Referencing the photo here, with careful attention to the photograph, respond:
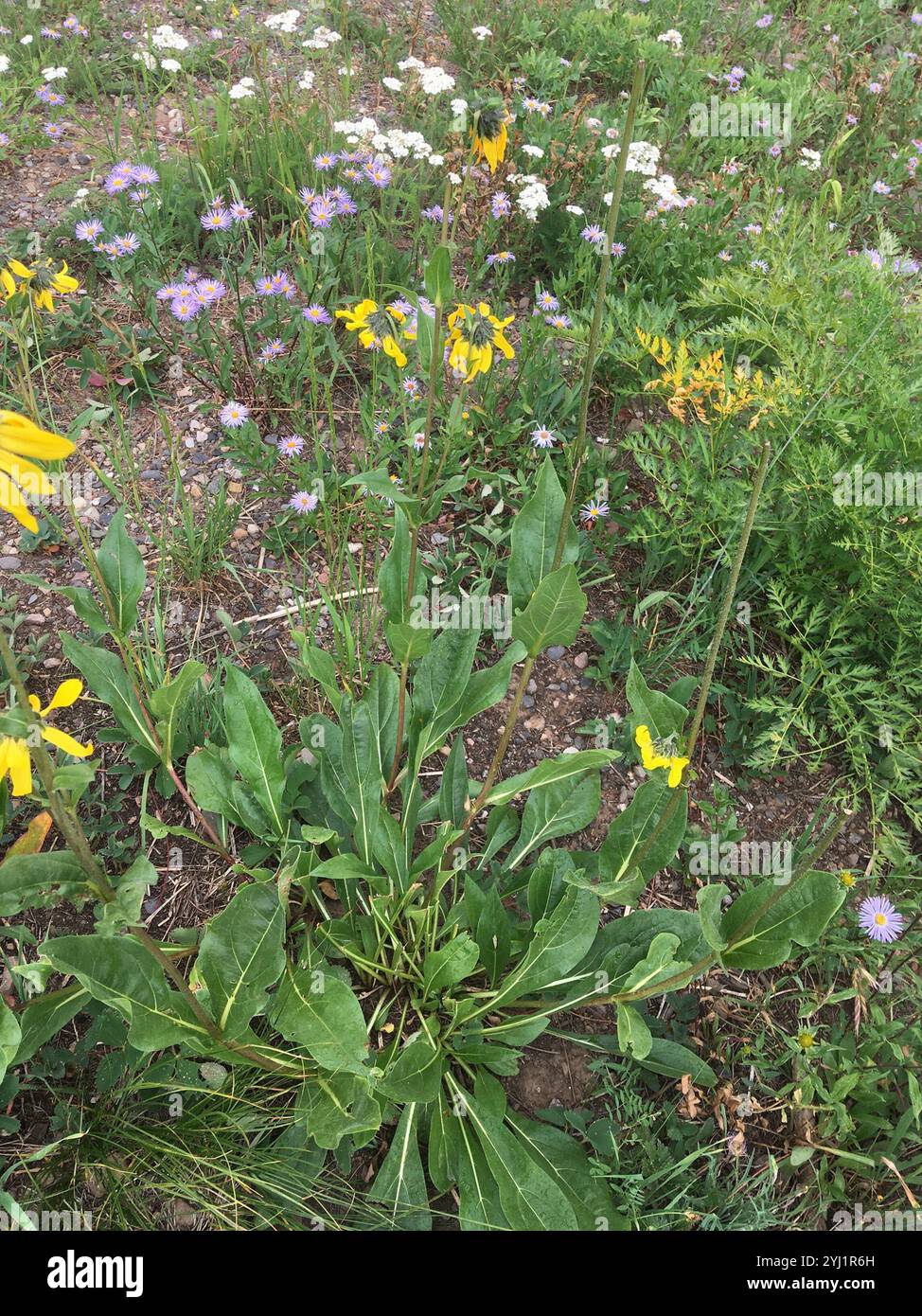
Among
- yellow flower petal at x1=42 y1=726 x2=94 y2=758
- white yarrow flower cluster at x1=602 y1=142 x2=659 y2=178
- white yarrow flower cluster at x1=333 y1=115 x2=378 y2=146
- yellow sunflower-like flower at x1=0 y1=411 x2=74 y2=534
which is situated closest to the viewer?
yellow sunflower-like flower at x1=0 y1=411 x2=74 y2=534

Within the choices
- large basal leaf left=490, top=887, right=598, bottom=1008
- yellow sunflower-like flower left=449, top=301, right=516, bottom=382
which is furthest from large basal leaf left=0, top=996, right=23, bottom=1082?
yellow sunflower-like flower left=449, top=301, right=516, bottom=382

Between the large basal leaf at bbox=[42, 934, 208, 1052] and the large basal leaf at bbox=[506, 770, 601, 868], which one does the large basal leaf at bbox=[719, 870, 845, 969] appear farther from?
the large basal leaf at bbox=[42, 934, 208, 1052]

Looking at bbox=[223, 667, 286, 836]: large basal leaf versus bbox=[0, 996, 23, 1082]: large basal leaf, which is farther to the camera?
bbox=[223, 667, 286, 836]: large basal leaf

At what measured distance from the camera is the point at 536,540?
1767 mm

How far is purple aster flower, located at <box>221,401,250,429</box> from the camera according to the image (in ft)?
8.55

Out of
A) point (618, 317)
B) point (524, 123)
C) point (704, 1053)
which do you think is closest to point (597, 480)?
point (618, 317)

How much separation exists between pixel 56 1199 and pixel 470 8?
496 centimetres

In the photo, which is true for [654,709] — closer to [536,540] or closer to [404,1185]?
[536,540]

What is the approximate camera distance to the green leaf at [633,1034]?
1499mm

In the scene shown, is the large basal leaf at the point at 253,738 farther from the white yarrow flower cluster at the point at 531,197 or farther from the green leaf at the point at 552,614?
the white yarrow flower cluster at the point at 531,197

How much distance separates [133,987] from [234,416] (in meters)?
1.75

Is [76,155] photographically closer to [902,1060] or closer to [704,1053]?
[704,1053]

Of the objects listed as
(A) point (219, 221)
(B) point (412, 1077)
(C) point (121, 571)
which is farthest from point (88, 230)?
(B) point (412, 1077)

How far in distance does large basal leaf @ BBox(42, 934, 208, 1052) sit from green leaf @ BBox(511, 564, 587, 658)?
87 centimetres
